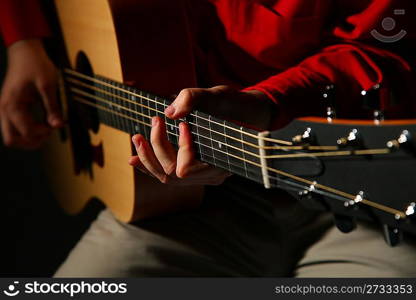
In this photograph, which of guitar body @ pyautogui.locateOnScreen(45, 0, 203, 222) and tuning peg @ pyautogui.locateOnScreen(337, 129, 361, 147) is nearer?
tuning peg @ pyautogui.locateOnScreen(337, 129, 361, 147)

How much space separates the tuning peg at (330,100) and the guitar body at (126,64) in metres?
0.17

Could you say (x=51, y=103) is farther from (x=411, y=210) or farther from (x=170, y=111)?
(x=411, y=210)

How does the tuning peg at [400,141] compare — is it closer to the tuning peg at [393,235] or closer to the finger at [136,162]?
the tuning peg at [393,235]

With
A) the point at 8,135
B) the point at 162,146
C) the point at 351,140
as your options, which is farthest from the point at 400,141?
the point at 8,135

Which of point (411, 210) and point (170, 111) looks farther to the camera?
point (170, 111)

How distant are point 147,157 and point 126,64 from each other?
4.5 inches

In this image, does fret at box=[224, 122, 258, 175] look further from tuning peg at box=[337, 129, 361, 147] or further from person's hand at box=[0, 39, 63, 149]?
person's hand at box=[0, 39, 63, 149]

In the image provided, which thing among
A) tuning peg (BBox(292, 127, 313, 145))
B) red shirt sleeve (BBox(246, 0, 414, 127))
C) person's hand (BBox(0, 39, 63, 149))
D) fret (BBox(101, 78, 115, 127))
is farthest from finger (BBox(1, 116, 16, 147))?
tuning peg (BBox(292, 127, 313, 145))

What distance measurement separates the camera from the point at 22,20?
89 centimetres

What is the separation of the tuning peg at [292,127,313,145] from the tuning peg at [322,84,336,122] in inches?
1.0

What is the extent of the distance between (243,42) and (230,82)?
44 millimetres

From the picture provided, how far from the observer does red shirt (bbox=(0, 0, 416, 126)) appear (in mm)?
621

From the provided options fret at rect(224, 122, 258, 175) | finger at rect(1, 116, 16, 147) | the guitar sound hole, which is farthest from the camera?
finger at rect(1, 116, 16, 147)

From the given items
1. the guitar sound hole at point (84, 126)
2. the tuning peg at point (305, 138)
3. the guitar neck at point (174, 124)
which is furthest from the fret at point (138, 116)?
the tuning peg at point (305, 138)
